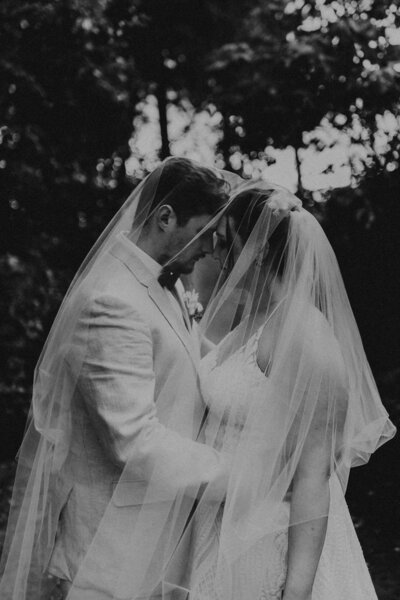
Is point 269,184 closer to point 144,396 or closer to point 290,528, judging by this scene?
point 144,396

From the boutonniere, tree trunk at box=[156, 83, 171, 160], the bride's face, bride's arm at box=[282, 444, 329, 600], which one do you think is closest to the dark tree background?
tree trunk at box=[156, 83, 171, 160]

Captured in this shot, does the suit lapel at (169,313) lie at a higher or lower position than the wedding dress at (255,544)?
higher

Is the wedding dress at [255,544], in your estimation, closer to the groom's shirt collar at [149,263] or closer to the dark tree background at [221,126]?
the groom's shirt collar at [149,263]

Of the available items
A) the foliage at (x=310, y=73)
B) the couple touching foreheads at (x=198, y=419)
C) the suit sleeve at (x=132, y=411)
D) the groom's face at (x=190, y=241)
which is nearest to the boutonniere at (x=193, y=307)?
the couple touching foreheads at (x=198, y=419)

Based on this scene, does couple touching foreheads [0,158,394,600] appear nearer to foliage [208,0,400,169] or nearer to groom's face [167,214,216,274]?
groom's face [167,214,216,274]

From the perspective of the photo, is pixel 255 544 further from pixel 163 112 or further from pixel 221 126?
pixel 163 112

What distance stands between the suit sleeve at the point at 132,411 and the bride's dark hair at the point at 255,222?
454 mm

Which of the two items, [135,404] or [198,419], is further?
[198,419]

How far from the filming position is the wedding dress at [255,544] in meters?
2.30

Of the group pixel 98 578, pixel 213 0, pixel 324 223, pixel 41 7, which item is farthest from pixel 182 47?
pixel 98 578

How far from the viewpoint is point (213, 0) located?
428 inches

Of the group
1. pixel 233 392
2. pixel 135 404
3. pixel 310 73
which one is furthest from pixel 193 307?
pixel 310 73

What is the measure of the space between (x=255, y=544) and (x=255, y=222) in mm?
1012

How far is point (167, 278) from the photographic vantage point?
2.62m
